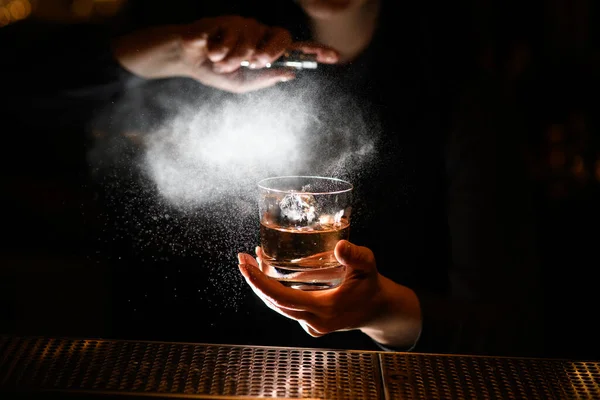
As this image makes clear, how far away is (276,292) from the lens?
973 millimetres

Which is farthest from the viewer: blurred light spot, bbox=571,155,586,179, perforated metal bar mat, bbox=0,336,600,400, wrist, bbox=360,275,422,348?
blurred light spot, bbox=571,155,586,179

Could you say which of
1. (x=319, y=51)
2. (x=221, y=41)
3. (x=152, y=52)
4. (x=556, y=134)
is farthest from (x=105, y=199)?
(x=556, y=134)

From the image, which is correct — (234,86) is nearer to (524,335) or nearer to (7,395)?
(7,395)

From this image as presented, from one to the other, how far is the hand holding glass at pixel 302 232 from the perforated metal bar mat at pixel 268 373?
0.55ft

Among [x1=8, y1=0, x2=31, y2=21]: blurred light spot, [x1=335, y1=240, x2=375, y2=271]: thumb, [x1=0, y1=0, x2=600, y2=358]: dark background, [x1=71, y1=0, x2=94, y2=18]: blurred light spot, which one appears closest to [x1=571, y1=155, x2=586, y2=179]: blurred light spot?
[x1=0, y1=0, x2=600, y2=358]: dark background

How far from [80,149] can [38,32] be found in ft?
0.87

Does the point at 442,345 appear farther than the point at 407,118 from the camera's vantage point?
Yes

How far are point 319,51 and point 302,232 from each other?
376mm

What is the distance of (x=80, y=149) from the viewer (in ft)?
4.03

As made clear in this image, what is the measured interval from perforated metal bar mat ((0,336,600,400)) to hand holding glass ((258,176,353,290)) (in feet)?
0.55

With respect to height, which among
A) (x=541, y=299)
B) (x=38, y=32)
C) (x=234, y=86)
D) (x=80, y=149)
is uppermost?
(x=38, y=32)

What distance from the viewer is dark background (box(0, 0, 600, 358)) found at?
3.71 feet

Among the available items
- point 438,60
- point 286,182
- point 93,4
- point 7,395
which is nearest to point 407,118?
point 438,60

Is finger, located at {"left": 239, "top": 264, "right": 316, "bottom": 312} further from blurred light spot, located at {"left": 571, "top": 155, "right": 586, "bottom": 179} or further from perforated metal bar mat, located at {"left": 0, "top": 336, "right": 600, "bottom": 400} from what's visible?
blurred light spot, located at {"left": 571, "top": 155, "right": 586, "bottom": 179}
